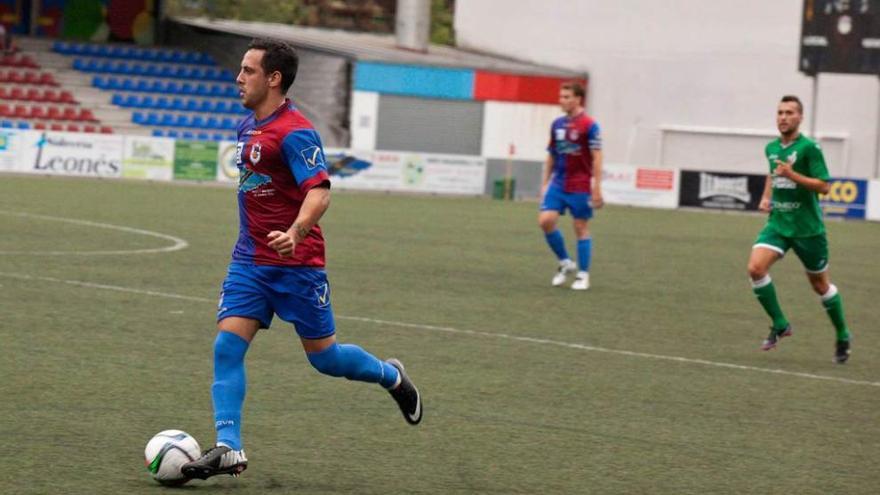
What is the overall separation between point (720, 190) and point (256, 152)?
98.5 ft

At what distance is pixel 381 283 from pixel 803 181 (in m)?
5.49

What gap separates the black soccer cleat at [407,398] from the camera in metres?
7.51

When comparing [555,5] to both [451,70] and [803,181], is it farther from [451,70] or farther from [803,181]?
[803,181]

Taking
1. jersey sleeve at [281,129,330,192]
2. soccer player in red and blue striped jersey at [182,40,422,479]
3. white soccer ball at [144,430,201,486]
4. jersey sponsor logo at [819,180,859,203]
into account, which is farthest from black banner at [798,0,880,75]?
white soccer ball at [144,430,201,486]

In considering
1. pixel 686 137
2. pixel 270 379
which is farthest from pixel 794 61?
pixel 270 379

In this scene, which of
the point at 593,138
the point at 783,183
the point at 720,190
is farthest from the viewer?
the point at 720,190

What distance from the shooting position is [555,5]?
4744cm

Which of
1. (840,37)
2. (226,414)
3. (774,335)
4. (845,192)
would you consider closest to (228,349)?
(226,414)

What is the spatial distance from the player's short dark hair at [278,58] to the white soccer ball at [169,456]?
1497 millimetres

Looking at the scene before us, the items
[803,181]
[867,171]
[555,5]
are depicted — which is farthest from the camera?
[555,5]

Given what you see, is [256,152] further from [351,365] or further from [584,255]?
[584,255]

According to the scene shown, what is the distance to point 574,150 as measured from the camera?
1617cm

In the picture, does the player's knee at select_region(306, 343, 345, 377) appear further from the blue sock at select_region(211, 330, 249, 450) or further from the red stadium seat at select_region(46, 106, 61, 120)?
the red stadium seat at select_region(46, 106, 61, 120)

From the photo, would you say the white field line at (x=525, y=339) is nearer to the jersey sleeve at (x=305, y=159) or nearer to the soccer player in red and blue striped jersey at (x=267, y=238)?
the soccer player in red and blue striped jersey at (x=267, y=238)
